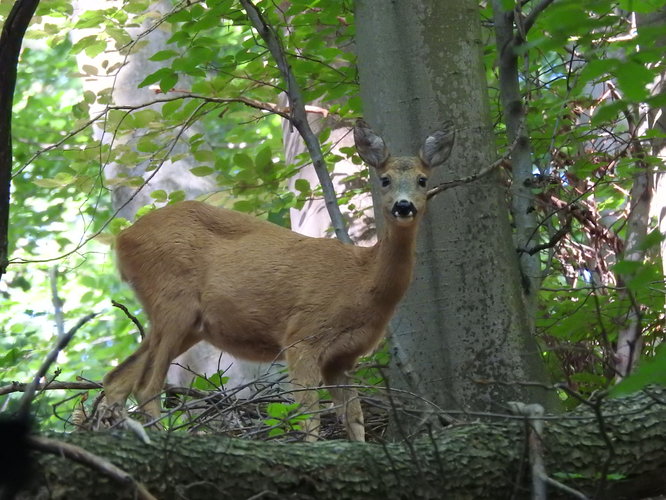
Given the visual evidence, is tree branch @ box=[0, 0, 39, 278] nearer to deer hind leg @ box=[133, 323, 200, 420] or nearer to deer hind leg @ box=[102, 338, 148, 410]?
deer hind leg @ box=[133, 323, 200, 420]

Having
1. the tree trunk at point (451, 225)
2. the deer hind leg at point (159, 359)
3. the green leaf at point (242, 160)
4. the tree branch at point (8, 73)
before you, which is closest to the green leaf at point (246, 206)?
the green leaf at point (242, 160)

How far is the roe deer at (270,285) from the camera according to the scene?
21.5ft

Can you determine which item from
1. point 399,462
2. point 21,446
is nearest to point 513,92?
point 399,462

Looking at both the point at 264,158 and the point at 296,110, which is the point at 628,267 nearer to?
the point at 296,110

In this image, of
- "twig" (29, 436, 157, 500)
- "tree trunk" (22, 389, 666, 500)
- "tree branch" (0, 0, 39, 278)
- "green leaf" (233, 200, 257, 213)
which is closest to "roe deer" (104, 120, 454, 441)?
"green leaf" (233, 200, 257, 213)

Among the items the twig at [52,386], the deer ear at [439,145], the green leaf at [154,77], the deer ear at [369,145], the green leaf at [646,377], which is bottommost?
the green leaf at [646,377]

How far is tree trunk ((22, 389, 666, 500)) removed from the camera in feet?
11.4

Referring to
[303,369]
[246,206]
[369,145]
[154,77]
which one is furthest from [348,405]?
[246,206]

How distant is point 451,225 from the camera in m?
5.98

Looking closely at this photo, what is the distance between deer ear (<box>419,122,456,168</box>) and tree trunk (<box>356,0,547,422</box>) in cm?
8

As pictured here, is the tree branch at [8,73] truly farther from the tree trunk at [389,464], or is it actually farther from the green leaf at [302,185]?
the green leaf at [302,185]

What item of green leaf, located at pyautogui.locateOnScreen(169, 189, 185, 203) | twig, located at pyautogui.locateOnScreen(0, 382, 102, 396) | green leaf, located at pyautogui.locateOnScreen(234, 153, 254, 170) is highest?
green leaf, located at pyautogui.locateOnScreen(169, 189, 185, 203)

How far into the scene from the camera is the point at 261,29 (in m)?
6.84

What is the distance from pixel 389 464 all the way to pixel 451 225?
2344 millimetres
